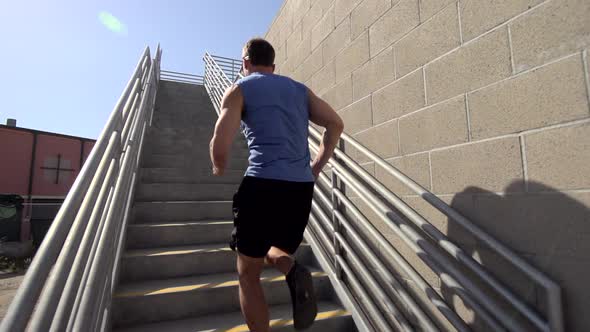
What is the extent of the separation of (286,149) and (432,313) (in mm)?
1086

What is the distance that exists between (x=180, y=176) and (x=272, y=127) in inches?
85.7

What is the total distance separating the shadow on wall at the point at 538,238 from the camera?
1000 mm

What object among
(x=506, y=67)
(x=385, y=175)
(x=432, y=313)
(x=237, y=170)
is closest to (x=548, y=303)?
(x=432, y=313)

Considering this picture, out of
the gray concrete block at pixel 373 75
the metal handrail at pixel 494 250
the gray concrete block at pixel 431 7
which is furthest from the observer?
the gray concrete block at pixel 373 75

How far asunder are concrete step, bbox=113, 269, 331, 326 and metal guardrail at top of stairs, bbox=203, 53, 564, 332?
11.8 inches

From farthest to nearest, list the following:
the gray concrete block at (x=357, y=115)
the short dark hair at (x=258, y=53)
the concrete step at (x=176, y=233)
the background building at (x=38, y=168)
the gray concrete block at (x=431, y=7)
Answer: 1. the background building at (x=38, y=168)
2. the concrete step at (x=176, y=233)
3. the gray concrete block at (x=357, y=115)
4. the gray concrete block at (x=431, y=7)
5. the short dark hair at (x=258, y=53)

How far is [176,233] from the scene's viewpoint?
2.42 m

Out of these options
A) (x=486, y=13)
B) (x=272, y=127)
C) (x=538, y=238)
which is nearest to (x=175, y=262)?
(x=272, y=127)

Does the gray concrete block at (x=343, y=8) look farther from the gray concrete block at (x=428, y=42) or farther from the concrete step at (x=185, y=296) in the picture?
the concrete step at (x=185, y=296)

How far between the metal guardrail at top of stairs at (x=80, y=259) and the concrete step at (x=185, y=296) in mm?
136

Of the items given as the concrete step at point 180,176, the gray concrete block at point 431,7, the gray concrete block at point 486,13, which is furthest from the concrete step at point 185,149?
the gray concrete block at point 486,13

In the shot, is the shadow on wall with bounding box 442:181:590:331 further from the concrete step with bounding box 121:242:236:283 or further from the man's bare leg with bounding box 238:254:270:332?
the concrete step with bounding box 121:242:236:283

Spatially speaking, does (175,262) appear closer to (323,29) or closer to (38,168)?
(323,29)

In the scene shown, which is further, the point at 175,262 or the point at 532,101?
the point at 175,262
